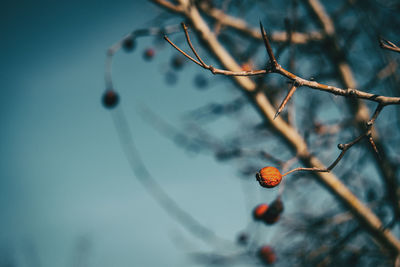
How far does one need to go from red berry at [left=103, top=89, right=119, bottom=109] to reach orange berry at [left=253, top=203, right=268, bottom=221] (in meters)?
1.29

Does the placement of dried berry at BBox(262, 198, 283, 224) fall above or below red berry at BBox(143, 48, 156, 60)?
below

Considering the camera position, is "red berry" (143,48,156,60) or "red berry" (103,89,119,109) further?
"red berry" (143,48,156,60)

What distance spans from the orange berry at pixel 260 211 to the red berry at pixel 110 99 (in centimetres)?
129

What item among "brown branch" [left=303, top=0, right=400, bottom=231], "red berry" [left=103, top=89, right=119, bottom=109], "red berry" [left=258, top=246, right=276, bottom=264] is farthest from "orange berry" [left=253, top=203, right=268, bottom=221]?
"red berry" [left=103, top=89, right=119, bottom=109]

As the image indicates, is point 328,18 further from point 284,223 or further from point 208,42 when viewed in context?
point 284,223

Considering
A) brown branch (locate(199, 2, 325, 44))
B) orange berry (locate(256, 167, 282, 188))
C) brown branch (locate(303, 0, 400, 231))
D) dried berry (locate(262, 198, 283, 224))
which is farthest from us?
brown branch (locate(199, 2, 325, 44))

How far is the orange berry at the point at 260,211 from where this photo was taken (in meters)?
1.37

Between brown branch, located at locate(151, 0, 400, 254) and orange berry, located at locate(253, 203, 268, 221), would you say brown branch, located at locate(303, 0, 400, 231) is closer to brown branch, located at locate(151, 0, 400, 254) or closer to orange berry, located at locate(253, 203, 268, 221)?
brown branch, located at locate(151, 0, 400, 254)

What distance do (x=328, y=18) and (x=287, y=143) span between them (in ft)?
4.53

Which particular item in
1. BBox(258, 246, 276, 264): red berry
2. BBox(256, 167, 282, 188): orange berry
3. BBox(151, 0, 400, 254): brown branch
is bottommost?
BBox(258, 246, 276, 264): red berry

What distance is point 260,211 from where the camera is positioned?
138 cm

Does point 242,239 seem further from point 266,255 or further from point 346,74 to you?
point 346,74

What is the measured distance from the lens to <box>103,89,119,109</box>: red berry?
187 cm

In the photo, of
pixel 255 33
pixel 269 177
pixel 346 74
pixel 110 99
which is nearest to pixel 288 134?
pixel 269 177
